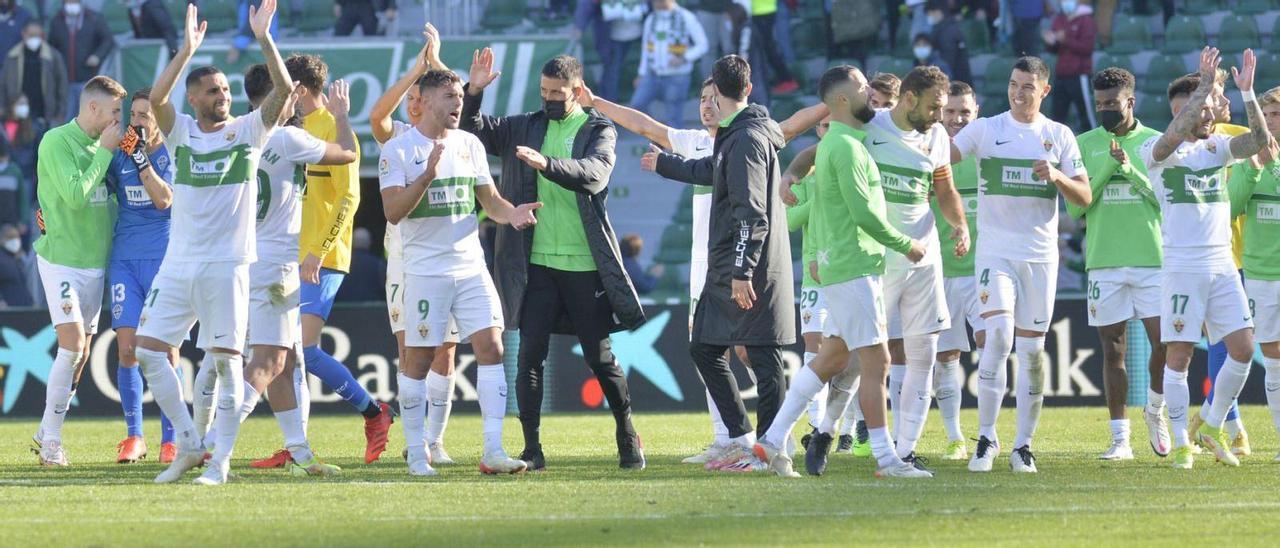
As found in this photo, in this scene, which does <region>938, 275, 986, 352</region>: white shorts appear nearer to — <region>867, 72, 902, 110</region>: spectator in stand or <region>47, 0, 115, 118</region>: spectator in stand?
<region>867, 72, 902, 110</region>: spectator in stand

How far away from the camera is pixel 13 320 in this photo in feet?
50.4

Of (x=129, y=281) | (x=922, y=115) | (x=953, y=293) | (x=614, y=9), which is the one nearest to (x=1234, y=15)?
(x=614, y=9)

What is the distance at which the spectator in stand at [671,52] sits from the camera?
19.8 m

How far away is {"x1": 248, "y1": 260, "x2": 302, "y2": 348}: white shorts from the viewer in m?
8.78

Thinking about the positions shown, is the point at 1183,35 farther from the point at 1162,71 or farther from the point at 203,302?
the point at 203,302

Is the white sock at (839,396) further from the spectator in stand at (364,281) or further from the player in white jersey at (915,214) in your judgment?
the spectator in stand at (364,281)

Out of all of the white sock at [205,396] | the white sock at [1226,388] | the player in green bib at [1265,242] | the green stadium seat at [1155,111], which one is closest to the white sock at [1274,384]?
the player in green bib at [1265,242]

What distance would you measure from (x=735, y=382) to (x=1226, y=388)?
2949mm

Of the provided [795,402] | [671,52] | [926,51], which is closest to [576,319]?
[795,402]

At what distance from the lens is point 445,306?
897cm

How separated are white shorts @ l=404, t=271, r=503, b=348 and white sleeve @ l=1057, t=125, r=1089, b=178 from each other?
3.22 meters

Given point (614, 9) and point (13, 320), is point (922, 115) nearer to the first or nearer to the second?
point (13, 320)

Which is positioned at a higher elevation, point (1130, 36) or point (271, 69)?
point (1130, 36)

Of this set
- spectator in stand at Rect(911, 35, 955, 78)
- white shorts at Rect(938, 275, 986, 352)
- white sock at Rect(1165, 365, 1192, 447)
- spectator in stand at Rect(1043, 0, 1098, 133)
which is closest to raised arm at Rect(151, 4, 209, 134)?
white shorts at Rect(938, 275, 986, 352)
